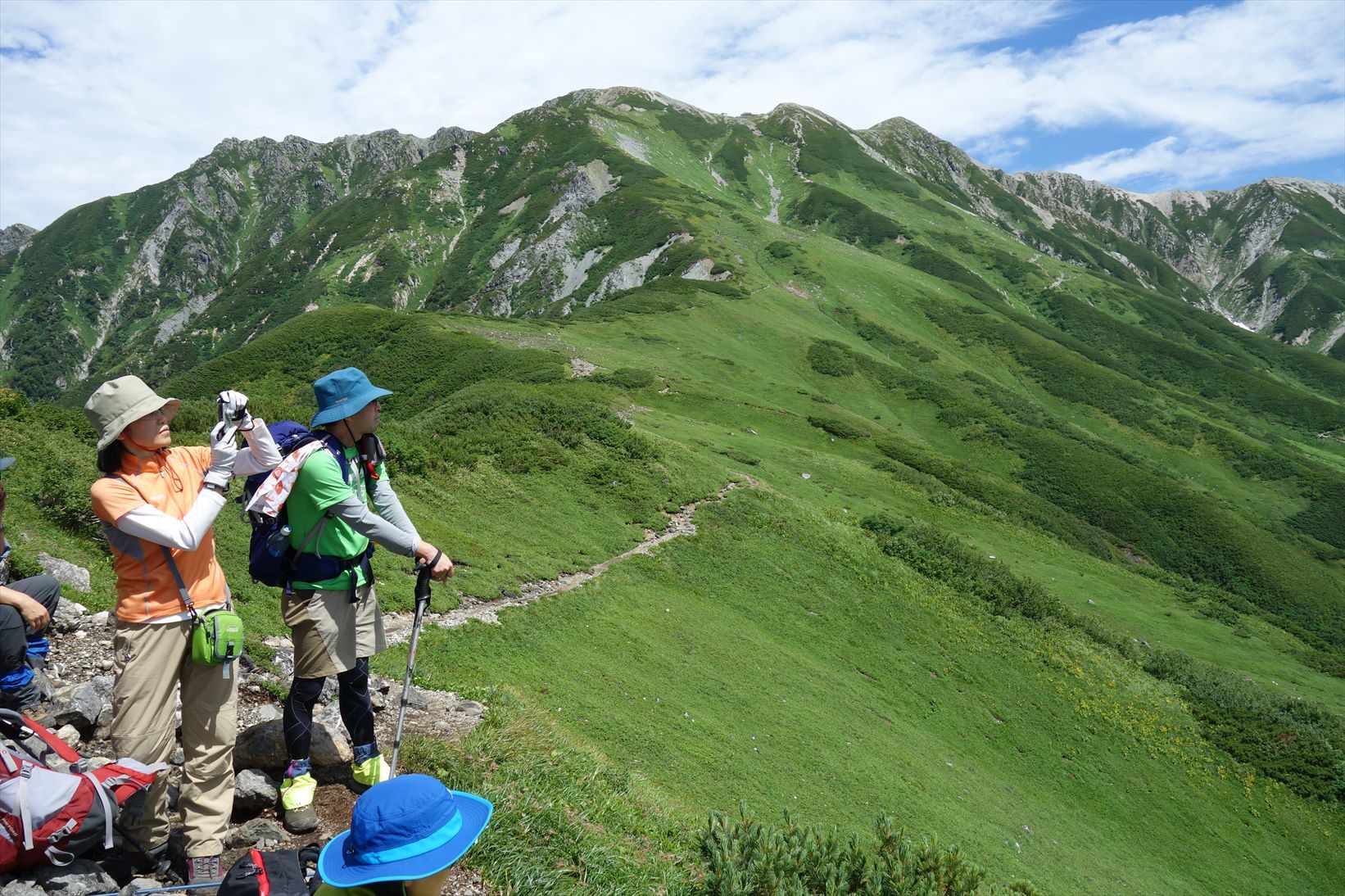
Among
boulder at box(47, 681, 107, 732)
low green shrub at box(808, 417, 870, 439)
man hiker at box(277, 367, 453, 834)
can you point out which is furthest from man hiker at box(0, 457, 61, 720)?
low green shrub at box(808, 417, 870, 439)

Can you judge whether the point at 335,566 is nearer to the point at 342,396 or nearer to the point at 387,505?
the point at 387,505

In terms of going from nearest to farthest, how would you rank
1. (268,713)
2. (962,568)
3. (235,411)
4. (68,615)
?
(235,411) < (268,713) < (68,615) < (962,568)

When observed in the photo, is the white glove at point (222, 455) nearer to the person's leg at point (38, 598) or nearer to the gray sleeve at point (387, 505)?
the gray sleeve at point (387, 505)

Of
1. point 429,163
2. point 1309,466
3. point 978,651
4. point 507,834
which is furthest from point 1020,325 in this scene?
point 429,163

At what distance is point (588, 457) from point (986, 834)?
68.9 ft

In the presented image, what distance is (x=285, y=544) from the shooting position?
648 centimetres

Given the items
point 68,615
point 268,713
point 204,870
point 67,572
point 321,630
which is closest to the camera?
point 204,870

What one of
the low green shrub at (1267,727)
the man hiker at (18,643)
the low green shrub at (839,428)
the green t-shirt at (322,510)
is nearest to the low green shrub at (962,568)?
the low green shrub at (1267,727)

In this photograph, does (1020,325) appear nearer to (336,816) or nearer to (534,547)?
(534,547)

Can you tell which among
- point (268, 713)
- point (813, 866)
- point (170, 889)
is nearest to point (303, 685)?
point (170, 889)

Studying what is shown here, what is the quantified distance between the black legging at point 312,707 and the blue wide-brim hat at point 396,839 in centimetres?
342

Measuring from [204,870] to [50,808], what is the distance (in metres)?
1.27

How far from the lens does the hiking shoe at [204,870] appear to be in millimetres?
5426

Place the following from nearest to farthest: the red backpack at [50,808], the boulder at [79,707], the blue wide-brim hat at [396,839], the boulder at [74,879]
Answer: the blue wide-brim hat at [396,839]
the red backpack at [50,808]
the boulder at [74,879]
the boulder at [79,707]
